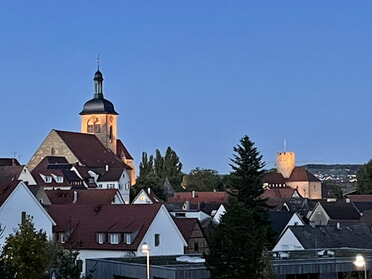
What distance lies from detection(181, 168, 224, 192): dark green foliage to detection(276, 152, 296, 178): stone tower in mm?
22033

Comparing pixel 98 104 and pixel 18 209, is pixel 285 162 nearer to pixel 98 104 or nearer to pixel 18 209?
pixel 98 104

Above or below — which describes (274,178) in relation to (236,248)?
above

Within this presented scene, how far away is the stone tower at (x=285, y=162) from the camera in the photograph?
17650 centimetres

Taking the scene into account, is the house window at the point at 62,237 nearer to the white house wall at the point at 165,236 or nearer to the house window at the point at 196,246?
the white house wall at the point at 165,236

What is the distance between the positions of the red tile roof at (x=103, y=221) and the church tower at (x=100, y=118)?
90793 millimetres

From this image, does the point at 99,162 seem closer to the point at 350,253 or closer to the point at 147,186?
the point at 147,186

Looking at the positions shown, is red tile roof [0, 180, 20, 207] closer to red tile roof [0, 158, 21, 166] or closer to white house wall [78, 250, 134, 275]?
white house wall [78, 250, 134, 275]

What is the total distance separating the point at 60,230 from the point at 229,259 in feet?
80.2

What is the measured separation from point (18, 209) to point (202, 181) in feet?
348

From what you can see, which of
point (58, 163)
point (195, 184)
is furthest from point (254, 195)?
point (195, 184)

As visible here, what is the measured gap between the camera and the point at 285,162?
177 m

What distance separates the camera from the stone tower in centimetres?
17650

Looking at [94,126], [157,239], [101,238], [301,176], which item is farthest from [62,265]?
[301,176]

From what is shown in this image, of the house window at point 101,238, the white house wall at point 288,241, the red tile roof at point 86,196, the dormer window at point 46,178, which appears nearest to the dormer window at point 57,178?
the dormer window at point 46,178
